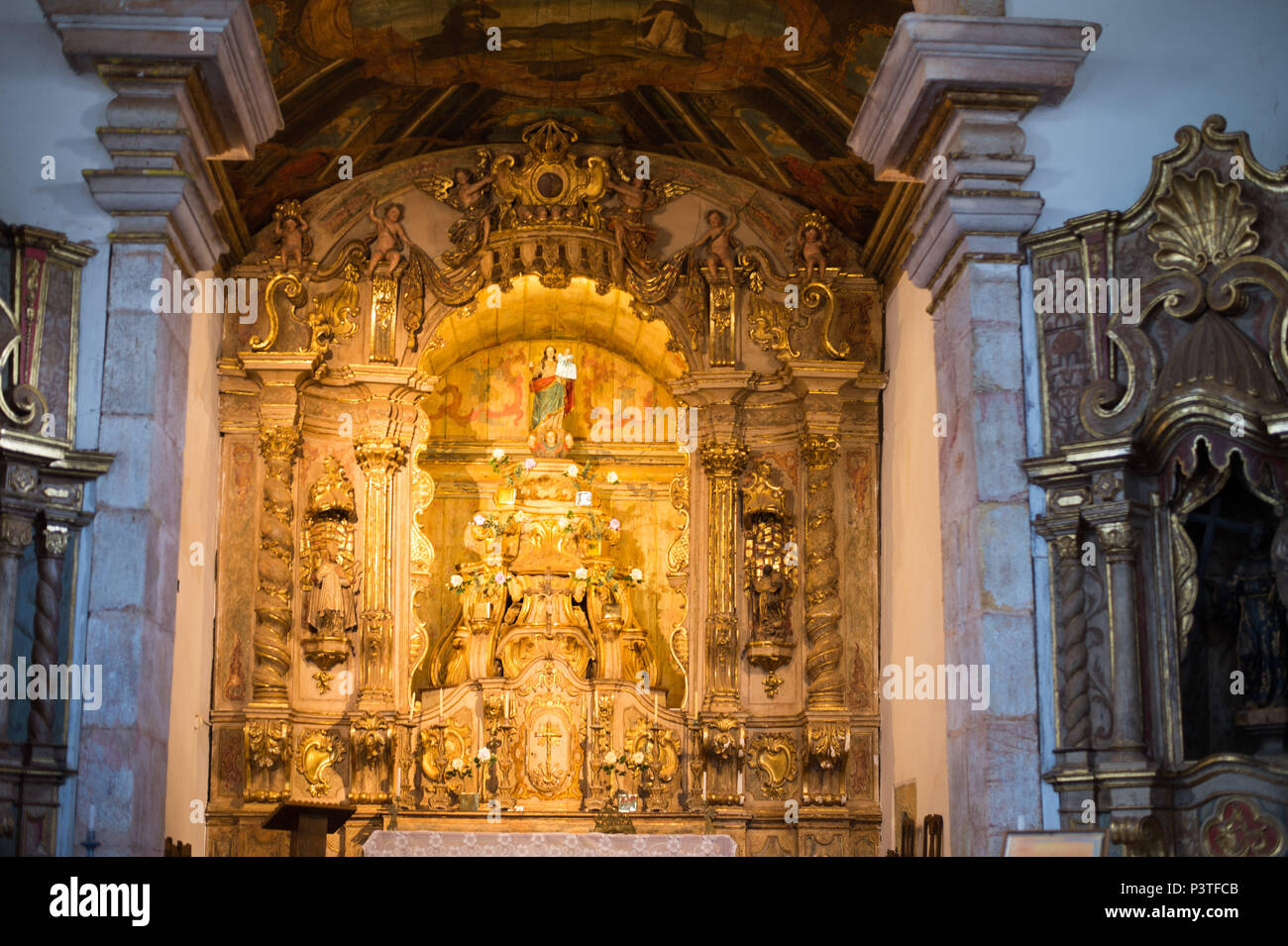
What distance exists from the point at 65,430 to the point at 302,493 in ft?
15.3

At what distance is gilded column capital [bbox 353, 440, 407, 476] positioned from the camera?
14.2 metres

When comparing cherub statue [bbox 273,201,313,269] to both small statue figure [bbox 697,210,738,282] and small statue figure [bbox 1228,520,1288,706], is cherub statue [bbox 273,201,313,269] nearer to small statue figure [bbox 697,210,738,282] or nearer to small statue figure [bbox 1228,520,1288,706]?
small statue figure [bbox 697,210,738,282]

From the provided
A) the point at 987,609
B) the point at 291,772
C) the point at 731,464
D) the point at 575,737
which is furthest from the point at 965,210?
the point at 291,772

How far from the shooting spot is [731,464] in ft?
47.3

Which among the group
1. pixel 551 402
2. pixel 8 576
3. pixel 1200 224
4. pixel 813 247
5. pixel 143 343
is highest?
pixel 813 247

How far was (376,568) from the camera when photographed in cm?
1402

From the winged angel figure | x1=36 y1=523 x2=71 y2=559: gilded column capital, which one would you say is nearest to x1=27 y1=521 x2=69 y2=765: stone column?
x1=36 y1=523 x2=71 y2=559: gilded column capital

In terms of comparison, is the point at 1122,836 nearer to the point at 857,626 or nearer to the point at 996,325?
the point at 996,325

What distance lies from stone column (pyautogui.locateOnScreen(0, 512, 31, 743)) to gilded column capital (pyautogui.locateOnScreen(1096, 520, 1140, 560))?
19.3 feet

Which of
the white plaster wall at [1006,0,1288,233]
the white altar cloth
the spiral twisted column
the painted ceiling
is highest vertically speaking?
the painted ceiling

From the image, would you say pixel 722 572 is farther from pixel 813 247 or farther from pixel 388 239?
pixel 388 239

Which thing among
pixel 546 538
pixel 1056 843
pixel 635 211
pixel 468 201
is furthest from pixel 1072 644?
pixel 468 201

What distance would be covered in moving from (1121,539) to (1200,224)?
1875 millimetres
